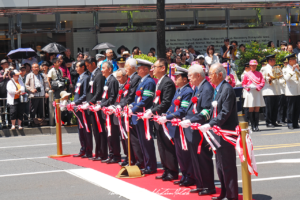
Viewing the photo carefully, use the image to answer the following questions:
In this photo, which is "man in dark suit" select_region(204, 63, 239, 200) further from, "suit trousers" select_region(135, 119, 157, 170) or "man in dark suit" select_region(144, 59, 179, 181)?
"suit trousers" select_region(135, 119, 157, 170)

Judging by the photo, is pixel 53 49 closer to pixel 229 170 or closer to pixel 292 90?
pixel 292 90

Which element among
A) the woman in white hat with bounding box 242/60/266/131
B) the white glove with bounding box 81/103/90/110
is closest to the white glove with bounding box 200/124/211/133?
the white glove with bounding box 81/103/90/110

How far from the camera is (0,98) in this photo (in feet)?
54.1

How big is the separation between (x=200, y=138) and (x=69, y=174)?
135 inches

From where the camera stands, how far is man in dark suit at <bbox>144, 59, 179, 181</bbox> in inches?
346

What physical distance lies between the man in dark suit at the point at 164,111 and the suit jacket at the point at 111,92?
6.35ft

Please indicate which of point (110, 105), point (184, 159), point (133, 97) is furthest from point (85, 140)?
point (184, 159)

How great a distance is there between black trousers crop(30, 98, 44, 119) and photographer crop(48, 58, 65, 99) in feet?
2.05

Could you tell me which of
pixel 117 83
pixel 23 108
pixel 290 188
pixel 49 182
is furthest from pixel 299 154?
pixel 23 108

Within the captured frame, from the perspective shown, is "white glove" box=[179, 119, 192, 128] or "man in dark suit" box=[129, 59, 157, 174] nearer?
"white glove" box=[179, 119, 192, 128]

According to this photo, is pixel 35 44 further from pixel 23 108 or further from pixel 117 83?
pixel 117 83

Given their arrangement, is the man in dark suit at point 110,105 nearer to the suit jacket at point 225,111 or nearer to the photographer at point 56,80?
the suit jacket at point 225,111

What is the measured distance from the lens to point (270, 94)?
663 inches

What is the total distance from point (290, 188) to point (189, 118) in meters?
2.16
